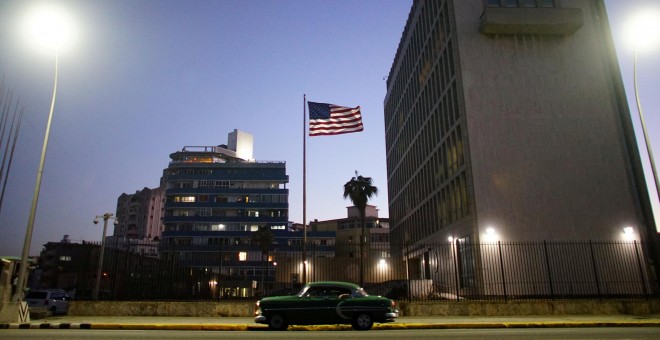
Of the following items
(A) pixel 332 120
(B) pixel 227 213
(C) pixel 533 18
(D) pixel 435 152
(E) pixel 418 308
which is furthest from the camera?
(B) pixel 227 213

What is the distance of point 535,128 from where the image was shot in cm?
3400

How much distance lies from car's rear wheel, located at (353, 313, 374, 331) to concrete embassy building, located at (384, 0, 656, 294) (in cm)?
1977

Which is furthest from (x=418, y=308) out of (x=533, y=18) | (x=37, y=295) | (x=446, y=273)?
(x=533, y=18)

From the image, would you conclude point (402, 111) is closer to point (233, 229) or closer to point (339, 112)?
point (339, 112)

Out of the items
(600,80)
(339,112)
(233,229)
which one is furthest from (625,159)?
(233,229)

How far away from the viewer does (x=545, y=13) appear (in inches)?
1400

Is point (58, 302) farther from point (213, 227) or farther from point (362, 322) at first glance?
point (213, 227)

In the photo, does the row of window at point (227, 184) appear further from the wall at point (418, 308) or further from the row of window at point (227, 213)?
the wall at point (418, 308)

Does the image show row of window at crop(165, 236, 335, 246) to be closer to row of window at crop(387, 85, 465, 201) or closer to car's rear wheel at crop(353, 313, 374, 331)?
row of window at crop(387, 85, 465, 201)

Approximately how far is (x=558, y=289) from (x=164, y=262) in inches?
995

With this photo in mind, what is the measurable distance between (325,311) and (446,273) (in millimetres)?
26030

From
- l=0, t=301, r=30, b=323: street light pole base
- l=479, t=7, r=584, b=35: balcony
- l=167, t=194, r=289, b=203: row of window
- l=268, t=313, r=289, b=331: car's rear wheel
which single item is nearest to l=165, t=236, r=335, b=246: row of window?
l=167, t=194, r=289, b=203: row of window

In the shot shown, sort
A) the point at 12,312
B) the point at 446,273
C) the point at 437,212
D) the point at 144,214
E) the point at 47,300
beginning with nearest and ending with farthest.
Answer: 1. the point at 12,312
2. the point at 47,300
3. the point at 446,273
4. the point at 437,212
5. the point at 144,214

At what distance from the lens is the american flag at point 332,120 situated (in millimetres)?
26281
